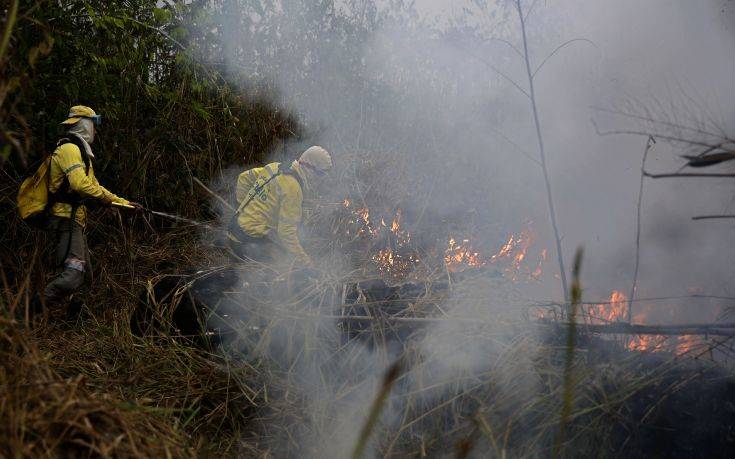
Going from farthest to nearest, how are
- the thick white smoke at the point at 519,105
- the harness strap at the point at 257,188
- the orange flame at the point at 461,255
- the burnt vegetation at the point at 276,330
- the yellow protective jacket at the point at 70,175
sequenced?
the orange flame at the point at 461,255
the thick white smoke at the point at 519,105
the harness strap at the point at 257,188
the yellow protective jacket at the point at 70,175
the burnt vegetation at the point at 276,330

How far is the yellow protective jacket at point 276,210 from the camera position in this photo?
4.50 m

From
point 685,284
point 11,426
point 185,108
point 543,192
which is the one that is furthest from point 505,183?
point 11,426

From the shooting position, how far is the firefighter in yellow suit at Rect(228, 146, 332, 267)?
452 cm

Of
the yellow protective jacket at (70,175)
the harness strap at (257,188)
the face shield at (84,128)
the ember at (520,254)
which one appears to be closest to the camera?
the yellow protective jacket at (70,175)

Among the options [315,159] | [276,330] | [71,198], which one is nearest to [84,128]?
[71,198]

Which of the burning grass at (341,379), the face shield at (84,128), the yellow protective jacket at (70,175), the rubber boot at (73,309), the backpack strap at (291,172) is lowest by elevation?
the rubber boot at (73,309)

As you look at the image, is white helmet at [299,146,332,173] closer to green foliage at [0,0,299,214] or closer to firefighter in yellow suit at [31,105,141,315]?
green foliage at [0,0,299,214]

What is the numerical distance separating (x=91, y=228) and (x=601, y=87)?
5.88 meters

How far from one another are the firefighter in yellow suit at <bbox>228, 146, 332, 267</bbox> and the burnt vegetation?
26.4 inches

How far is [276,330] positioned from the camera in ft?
9.97

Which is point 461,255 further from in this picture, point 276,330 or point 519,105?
point 276,330

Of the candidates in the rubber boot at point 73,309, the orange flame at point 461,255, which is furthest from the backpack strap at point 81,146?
the orange flame at point 461,255

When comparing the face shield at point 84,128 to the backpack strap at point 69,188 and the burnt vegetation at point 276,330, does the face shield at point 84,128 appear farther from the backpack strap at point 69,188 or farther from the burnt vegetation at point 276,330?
the burnt vegetation at point 276,330

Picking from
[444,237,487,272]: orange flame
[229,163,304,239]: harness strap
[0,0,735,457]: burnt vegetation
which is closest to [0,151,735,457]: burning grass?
[0,0,735,457]: burnt vegetation
